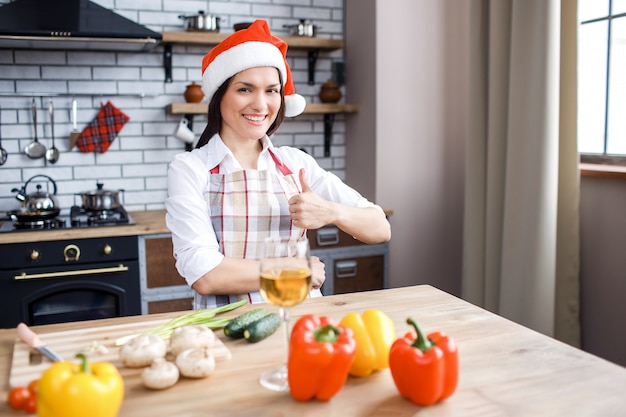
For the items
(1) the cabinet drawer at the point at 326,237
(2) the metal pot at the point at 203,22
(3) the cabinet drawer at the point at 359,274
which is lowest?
(3) the cabinet drawer at the point at 359,274

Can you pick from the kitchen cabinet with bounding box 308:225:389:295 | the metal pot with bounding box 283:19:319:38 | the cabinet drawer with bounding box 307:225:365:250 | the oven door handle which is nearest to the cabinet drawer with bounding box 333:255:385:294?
the kitchen cabinet with bounding box 308:225:389:295

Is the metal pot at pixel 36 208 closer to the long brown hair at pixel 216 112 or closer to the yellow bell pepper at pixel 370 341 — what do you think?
the long brown hair at pixel 216 112

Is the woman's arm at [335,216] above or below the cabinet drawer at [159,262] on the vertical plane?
above

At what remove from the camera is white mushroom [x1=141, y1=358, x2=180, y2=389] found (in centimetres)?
111

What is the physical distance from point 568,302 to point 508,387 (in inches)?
74.6

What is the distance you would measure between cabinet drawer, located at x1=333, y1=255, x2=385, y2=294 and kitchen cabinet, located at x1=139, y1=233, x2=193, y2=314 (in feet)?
2.79

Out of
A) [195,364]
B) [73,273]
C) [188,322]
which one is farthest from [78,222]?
[195,364]

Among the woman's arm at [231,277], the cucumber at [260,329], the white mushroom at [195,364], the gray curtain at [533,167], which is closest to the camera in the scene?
the white mushroom at [195,364]

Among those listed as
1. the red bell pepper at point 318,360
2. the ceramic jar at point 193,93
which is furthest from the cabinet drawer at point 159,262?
the red bell pepper at point 318,360

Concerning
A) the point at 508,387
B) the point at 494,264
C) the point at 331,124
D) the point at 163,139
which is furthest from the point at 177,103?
the point at 508,387

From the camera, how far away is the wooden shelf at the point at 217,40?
3482mm

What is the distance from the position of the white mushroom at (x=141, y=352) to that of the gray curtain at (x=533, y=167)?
2.05 metres

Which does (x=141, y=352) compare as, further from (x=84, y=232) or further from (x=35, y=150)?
(x=35, y=150)

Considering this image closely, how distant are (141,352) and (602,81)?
2554mm
